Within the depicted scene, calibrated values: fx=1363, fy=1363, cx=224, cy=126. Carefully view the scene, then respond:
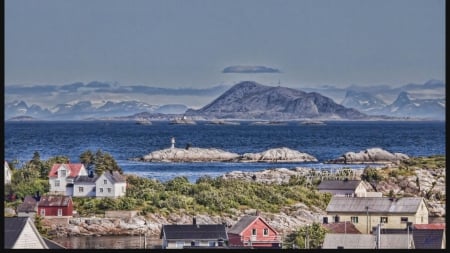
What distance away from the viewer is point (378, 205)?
65.2ft

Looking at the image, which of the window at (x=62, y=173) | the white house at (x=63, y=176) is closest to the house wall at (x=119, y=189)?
the white house at (x=63, y=176)

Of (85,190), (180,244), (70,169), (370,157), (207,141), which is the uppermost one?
(207,141)

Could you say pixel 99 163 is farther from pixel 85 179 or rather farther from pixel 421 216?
pixel 421 216

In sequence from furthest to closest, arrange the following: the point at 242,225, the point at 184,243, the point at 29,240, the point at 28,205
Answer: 1. the point at 28,205
2. the point at 242,225
3. the point at 184,243
4. the point at 29,240

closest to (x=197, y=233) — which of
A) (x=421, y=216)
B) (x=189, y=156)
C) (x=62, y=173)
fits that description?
(x=421, y=216)

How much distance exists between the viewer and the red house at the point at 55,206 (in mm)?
21672

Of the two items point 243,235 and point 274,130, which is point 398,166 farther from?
point 274,130

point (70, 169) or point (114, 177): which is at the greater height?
point (70, 169)

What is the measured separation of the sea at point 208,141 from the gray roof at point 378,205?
26.0 ft

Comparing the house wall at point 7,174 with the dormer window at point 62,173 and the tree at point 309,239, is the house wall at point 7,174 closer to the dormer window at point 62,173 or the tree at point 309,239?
the dormer window at point 62,173

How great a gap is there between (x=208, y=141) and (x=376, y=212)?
26323 millimetres

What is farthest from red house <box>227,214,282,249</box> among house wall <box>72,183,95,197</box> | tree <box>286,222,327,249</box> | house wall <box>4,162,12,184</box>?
house wall <box>4,162,12,184</box>

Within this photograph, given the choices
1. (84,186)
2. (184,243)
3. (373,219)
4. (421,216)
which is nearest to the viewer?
(184,243)

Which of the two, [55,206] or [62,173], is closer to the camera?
[55,206]
